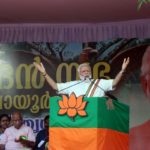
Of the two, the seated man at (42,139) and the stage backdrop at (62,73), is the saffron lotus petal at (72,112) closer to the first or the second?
the seated man at (42,139)

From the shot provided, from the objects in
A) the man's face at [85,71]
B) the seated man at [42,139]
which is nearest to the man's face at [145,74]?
the seated man at [42,139]

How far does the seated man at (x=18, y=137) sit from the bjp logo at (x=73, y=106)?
1909mm

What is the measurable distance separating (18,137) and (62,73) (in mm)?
1523

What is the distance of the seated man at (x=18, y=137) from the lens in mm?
7189

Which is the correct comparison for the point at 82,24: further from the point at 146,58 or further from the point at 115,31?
the point at 146,58

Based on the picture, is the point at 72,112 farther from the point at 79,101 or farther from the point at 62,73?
the point at 62,73

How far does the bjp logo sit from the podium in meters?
0.03

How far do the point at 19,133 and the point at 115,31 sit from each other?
241cm

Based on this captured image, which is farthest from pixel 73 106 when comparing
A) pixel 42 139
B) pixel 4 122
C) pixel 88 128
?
pixel 4 122

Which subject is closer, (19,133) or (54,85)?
(54,85)

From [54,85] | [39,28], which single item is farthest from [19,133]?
[39,28]

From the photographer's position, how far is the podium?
207 inches

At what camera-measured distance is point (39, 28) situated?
8547 mm

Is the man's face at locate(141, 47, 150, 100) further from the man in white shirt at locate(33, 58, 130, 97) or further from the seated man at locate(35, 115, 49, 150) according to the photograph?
the man in white shirt at locate(33, 58, 130, 97)
